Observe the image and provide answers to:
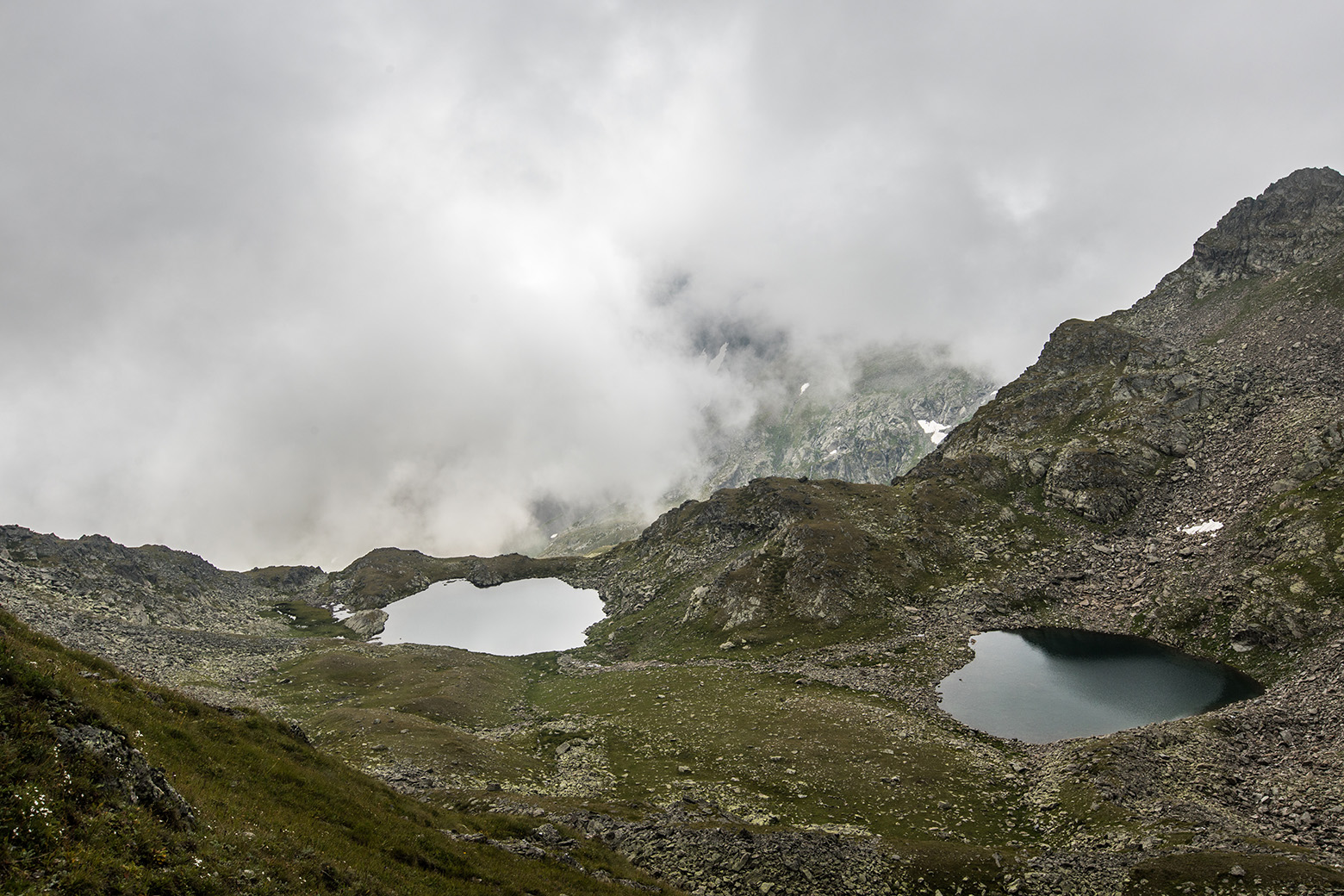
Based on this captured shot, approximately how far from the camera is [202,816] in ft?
47.7

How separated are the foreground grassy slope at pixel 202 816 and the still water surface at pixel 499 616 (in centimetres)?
8468

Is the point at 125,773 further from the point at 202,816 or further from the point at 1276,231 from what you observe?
the point at 1276,231

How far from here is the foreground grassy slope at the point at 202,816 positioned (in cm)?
1067

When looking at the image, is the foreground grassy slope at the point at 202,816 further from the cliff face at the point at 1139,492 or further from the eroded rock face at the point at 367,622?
the eroded rock face at the point at 367,622

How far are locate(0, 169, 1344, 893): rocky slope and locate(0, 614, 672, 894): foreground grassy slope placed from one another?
14.8 ft

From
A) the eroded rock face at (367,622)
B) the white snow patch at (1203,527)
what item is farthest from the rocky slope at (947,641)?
the eroded rock face at (367,622)

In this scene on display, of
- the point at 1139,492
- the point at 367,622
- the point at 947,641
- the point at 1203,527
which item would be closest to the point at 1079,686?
the point at 947,641

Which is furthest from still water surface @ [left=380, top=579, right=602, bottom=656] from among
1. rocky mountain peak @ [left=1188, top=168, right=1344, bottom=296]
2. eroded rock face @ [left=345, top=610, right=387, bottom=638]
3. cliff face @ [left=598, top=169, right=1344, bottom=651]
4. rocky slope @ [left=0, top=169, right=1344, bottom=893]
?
rocky mountain peak @ [left=1188, top=168, right=1344, bottom=296]

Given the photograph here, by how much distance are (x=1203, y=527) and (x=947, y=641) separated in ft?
128

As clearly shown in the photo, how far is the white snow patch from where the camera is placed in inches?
2861

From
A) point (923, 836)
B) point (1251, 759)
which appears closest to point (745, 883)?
point (923, 836)

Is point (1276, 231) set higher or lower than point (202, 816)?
higher

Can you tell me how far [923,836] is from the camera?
30578 mm

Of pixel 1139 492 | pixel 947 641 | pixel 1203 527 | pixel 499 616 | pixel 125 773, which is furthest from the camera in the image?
pixel 499 616
